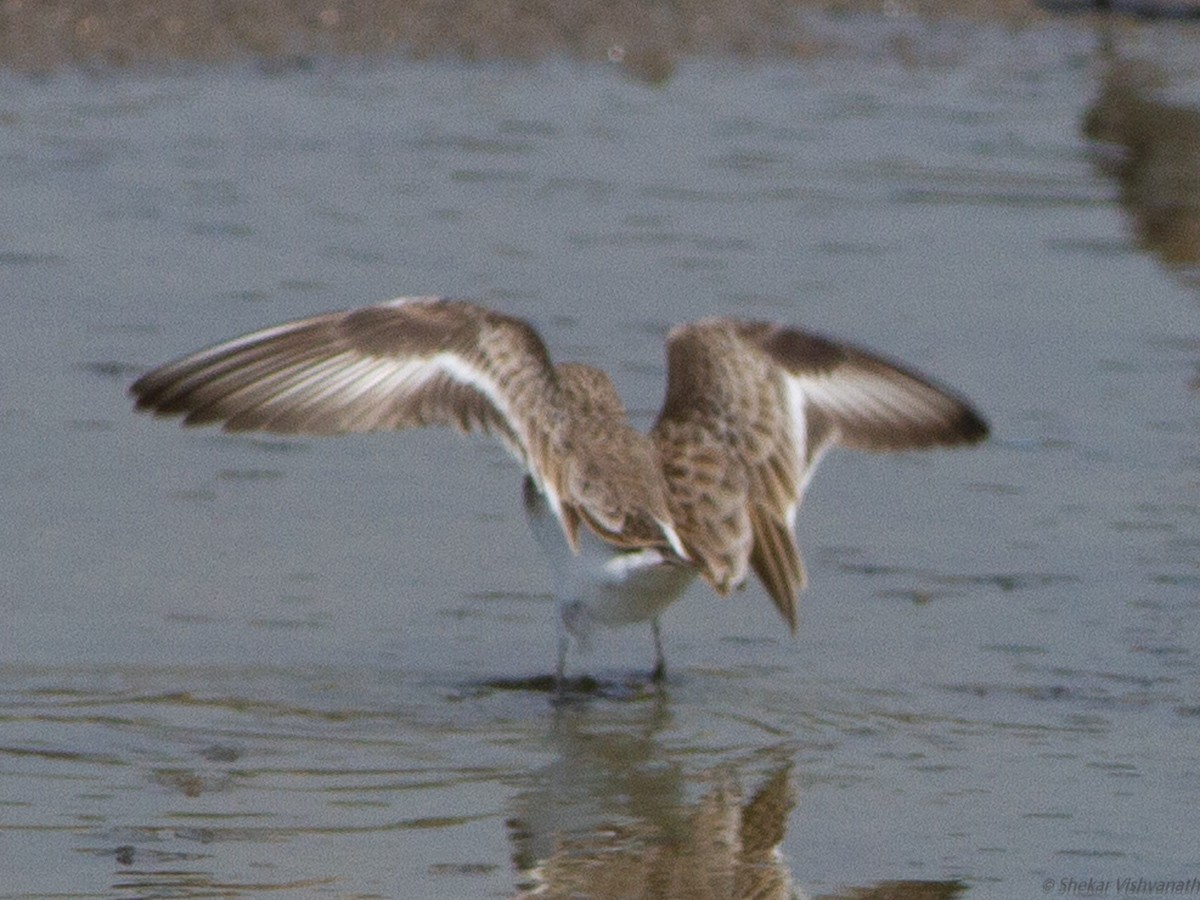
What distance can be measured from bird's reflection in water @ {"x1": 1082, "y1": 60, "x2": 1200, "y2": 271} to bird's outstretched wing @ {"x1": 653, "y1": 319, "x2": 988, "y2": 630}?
4261mm

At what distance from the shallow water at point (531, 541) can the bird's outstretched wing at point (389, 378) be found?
690mm

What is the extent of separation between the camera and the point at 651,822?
18.8 ft

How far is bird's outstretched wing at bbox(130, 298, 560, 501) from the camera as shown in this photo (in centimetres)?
636

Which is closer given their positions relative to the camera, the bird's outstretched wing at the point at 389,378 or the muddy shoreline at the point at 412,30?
the bird's outstretched wing at the point at 389,378

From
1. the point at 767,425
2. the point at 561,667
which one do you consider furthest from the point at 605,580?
the point at 767,425

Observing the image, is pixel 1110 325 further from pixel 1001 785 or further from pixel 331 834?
pixel 331 834

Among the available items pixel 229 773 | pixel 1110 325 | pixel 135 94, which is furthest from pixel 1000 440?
pixel 135 94

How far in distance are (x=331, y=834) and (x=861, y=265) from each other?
5533 mm

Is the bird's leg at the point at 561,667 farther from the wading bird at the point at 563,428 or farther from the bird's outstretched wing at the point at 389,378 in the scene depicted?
the bird's outstretched wing at the point at 389,378

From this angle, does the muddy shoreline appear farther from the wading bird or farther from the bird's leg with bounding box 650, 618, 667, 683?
the bird's leg with bounding box 650, 618, 667, 683

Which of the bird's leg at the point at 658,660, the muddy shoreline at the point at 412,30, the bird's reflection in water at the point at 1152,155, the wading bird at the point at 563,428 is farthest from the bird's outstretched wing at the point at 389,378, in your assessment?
the muddy shoreline at the point at 412,30

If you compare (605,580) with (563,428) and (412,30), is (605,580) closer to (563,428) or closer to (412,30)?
(563,428)

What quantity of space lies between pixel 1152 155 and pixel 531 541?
623 cm

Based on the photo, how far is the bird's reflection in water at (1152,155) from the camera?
449 inches
